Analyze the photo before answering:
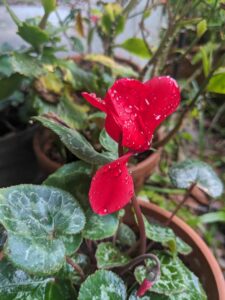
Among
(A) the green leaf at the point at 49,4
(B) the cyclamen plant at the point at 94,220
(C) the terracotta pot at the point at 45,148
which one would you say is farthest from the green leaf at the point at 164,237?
(A) the green leaf at the point at 49,4

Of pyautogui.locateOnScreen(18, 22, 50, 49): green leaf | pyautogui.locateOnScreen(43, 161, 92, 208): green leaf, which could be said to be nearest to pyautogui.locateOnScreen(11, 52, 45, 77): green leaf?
pyautogui.locateOnScreen(18, 22, 50, 49): green leaf

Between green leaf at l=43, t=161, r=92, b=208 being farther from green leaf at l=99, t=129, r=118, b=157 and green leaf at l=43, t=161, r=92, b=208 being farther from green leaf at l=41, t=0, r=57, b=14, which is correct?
green leaf at l=41, t=0, r=57, b=14

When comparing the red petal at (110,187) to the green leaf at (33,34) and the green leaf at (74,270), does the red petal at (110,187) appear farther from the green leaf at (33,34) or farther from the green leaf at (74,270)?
the green leaf at (33,34)

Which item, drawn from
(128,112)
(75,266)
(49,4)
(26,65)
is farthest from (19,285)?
(49,4)

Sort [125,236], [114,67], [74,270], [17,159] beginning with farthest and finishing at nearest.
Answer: [17,159], [114,67], [125,236], [74,270]

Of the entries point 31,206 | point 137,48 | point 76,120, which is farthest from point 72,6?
point 31,206

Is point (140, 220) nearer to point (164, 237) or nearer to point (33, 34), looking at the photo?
point (164, 237)

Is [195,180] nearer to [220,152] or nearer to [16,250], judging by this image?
[16,250]
